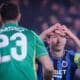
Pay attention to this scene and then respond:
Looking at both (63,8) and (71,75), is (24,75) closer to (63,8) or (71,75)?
(71,75)

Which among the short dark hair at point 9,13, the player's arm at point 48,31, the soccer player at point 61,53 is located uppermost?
the short dark hair at point 9,13

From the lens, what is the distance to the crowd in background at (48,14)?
2.42 m

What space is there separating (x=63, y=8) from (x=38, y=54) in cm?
81

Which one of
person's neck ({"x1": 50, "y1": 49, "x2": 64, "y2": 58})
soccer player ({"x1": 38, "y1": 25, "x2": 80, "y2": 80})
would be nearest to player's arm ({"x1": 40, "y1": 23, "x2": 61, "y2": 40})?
soccer player ({"x1": 38, "y1": 25, "x2": 80, "y2": 80})

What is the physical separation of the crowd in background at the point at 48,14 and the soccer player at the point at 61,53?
4 centimetres

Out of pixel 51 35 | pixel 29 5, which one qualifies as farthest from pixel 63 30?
pixel 29 5

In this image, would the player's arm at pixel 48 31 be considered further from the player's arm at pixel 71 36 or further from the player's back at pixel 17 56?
the player's back at pixel 17 56

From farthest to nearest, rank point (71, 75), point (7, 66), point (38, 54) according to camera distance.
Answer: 1. point (71, 75)
2. point (38, 54)
3. point (7, 66)

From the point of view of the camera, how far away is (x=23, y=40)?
1.68 meters

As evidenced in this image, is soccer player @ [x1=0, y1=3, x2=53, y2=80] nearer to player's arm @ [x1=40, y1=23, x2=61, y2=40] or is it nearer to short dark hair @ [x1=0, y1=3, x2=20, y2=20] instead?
short dark hair @ [x1=0, y1=3, x2=20, y2=20]

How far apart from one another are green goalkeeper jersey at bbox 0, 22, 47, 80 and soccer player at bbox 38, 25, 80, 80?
68cm

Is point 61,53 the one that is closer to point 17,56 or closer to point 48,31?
point 48,31

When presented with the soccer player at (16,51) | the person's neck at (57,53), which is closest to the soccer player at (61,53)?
the person's neck at (57,53)

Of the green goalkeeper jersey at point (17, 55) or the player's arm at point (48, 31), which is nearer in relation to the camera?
the green goalkeeper jersey at point (17, 55)
